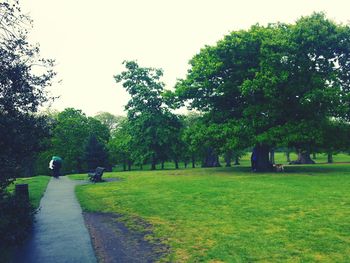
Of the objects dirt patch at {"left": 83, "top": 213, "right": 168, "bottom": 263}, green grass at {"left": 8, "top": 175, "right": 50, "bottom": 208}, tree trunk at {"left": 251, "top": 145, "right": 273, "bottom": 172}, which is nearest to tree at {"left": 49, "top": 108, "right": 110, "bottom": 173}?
tree trunk at {"left": 251, "top": 145, "right": 273, "bottom": 172}

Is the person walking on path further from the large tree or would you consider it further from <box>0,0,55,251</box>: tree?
<box>0,0,55,251</box>: tree

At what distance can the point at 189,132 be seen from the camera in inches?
1172

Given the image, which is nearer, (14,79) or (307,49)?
(14,79)

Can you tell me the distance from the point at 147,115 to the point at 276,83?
66.3 ft

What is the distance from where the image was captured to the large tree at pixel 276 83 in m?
Result: 25.0

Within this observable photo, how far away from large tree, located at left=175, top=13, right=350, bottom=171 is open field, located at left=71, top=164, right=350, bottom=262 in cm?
1038

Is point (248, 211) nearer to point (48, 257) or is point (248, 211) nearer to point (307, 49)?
point (48, 257)

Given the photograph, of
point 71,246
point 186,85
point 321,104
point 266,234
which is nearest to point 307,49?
point 321,104

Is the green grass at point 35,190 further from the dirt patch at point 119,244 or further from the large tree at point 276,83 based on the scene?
the large tree at point 276,83

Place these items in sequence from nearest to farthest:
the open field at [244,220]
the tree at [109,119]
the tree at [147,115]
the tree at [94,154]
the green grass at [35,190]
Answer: the open field at [244,220] < the green grass at [35,190] < the tree at [147,115] < the tree at [94,154] < the tree at [109,119]

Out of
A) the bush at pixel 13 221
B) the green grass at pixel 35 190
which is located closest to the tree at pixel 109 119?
the green grass at pixel 35 190

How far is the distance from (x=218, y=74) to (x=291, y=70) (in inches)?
253

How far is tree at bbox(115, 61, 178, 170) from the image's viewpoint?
4097 cm

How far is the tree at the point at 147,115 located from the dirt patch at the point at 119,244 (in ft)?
101
